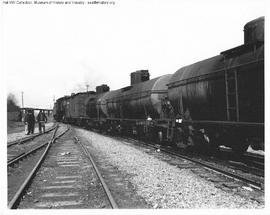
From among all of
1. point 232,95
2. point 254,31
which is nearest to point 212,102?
point 232,95

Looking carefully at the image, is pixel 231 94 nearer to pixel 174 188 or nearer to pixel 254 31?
pixel 254 31

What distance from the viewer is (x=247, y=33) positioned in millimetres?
8430

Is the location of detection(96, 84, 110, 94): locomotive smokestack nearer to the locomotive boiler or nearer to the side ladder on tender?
the locomotive boiler

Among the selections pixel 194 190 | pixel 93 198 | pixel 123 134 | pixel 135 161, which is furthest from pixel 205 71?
pixel 123 134

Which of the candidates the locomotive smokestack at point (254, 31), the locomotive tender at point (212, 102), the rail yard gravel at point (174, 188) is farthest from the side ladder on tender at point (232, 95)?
the rail yard gravel at point (174, 188)

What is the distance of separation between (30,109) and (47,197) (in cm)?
1484

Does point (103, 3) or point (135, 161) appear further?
point (135, 161)

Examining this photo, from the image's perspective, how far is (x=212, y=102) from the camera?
379 inches

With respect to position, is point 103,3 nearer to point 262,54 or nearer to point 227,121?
point 262,54

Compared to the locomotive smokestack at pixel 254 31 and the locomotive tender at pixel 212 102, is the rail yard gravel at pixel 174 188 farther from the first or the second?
the locomotive smokestack at pixel 254 31

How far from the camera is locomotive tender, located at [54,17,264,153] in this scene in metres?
7.73

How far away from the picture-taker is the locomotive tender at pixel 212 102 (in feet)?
25.4

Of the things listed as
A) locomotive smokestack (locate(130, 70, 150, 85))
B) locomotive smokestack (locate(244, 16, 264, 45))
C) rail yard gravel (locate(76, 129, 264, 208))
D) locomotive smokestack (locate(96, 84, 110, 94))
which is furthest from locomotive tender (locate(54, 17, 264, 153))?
locomotive smokestack (locate(96, 84, 110, 94))

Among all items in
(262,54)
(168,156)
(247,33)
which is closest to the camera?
(262,54)
